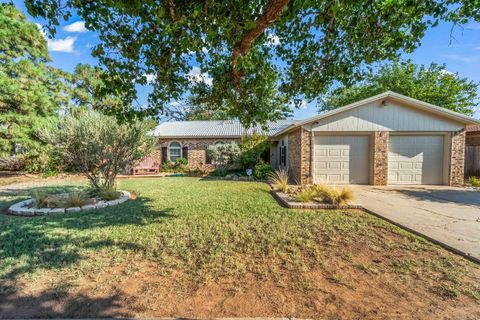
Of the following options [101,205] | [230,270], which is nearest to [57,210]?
[101,205]

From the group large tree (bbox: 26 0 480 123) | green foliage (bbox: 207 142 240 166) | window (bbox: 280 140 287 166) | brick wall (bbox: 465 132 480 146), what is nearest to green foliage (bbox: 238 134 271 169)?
green foliage (bbox: 207 142 240 166)

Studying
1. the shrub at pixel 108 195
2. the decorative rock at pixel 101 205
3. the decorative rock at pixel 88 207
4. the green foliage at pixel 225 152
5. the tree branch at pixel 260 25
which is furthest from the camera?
the green foliage at pixel 225 152

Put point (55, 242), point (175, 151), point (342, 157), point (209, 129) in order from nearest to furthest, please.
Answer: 1. point (55, 242)
2. point (342, 157)
3. point (175, 151)
4. point (209, 129)

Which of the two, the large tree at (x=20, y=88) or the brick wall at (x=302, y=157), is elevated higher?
the large tree at (x=20, y=88)

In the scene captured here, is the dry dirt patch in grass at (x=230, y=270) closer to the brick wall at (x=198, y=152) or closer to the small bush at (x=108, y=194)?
the small bush at (x=108, y=194)

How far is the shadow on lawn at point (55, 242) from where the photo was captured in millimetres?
2493

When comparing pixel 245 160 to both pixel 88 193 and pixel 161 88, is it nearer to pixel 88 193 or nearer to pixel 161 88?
pixel 88 193

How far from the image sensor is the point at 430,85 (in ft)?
63.1

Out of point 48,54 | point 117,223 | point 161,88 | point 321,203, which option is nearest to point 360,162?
point 321,203

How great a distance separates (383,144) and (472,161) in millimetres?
7111

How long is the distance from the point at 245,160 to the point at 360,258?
36.8 ft

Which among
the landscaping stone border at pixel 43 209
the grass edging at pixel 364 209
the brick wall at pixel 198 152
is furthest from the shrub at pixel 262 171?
the landscaping stone border at pixel 43 209

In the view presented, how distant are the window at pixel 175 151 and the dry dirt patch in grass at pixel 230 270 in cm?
1279

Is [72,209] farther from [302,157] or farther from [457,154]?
[457,154]
